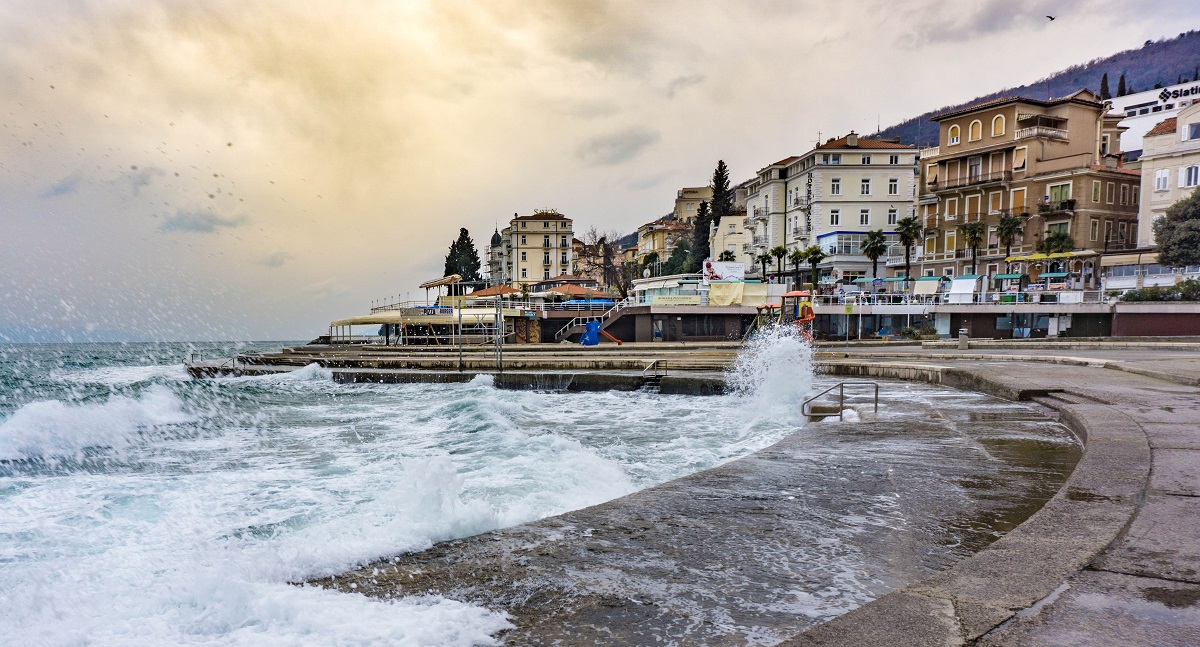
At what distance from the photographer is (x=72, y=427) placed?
16375 mm

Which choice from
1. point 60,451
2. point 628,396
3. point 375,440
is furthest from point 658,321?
point 60,451

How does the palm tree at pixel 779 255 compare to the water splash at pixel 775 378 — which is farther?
the palm tree at pixel 779 255

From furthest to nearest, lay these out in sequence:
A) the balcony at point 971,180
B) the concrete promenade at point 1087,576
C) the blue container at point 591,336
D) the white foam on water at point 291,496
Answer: the balcony at point 971,180
the blue container at point 591,336
the white foam on water at point 291,496
the concrete promenade at point 1087,576

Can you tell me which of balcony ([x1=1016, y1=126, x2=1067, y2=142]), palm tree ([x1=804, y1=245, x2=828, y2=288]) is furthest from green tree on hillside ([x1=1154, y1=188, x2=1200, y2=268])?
palm tree ([x1=804, y1=245, x2=828, y2=288])

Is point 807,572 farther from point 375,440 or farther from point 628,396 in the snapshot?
point 628,396

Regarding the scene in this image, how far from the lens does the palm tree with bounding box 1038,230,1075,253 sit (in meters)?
48.6

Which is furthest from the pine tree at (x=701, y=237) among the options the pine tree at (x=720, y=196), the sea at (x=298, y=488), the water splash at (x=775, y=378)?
the sea at (x=298, y=488)

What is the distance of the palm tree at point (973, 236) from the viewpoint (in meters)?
51.7

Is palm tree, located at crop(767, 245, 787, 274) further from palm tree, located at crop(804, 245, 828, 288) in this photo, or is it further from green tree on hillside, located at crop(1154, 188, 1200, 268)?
green tree on hillside, located at crop(1154, 188, 1200, 268)

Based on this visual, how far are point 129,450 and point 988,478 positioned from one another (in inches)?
635

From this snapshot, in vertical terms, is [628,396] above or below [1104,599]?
below

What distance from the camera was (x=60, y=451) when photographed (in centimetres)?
1433

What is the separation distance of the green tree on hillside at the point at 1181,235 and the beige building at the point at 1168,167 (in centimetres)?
303

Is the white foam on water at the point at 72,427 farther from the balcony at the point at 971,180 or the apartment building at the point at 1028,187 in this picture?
the balcony at the point at 971,180
